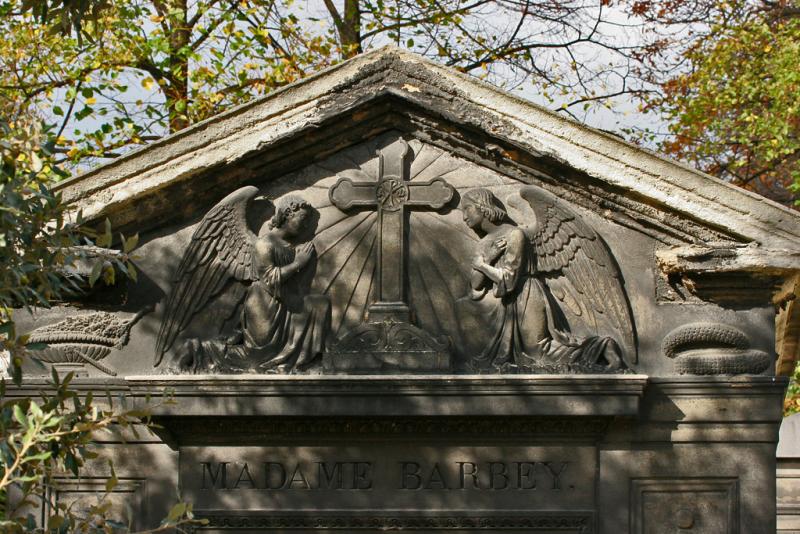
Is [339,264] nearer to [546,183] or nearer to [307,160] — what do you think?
[307,160]

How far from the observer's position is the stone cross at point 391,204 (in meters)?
8.44

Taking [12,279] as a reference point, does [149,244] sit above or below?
above

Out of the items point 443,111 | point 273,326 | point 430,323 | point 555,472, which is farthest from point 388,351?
point 443,111

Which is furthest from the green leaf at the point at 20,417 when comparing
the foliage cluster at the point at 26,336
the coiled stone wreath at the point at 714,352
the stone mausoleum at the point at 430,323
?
the coiled stone wreath at the point at 714,352

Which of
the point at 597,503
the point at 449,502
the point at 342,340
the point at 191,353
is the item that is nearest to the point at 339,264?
the point at 342,340

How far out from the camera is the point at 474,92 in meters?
8.47

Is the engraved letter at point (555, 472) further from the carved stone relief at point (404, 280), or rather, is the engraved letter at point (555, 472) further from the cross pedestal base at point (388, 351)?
the cross pedestal base at point (388, 351)

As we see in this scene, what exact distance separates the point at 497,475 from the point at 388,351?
1.06m

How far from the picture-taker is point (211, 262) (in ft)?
28.1

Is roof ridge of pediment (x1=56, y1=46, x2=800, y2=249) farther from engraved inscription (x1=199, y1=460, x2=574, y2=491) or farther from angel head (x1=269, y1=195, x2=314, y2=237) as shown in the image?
engraved inscription (x1=199, y1=460, x2=574, y2=491)

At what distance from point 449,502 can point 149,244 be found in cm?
259

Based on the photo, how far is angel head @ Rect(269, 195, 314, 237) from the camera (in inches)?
335

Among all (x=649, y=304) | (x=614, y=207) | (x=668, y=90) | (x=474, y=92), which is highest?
(x=668, y=90)

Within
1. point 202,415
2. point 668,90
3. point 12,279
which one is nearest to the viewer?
point 12,279
